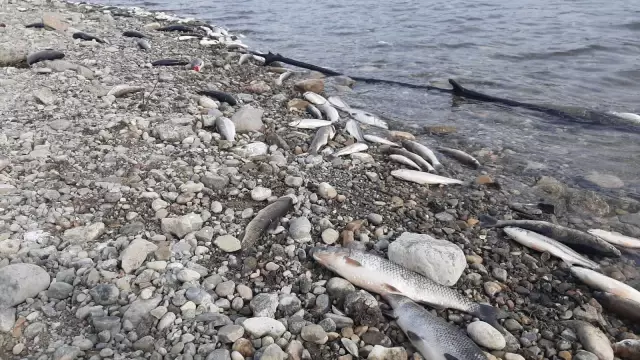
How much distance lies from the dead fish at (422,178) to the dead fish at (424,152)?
53 centimetres

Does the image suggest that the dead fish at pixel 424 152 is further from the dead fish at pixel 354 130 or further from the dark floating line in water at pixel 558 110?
the dark floating line in water at pixel 558 110

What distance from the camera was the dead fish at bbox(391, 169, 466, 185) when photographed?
5.34m

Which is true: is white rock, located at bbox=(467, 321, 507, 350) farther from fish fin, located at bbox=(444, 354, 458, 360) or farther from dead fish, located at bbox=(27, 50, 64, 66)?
dead fish, located at bbox=(27, 50, 64, 66)

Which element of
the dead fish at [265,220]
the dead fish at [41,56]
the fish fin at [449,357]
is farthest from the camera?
the dead fish at [41,56]

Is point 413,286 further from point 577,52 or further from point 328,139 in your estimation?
point 577,52

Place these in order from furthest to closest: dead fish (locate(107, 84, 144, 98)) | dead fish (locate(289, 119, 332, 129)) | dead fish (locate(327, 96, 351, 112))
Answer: dead fish (locate(327, 96, 351, 112))
dead fish (locate(107, 84, 144, 98))
dead fish (locate(289, 119, 332, 129))

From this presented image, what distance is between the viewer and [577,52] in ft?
36.7

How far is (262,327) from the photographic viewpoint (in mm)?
2975

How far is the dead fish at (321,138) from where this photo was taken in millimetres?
5857

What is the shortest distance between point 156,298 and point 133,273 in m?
0.38

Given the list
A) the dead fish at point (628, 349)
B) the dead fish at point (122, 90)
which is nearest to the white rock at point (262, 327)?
the dead fish at point (628, 349)

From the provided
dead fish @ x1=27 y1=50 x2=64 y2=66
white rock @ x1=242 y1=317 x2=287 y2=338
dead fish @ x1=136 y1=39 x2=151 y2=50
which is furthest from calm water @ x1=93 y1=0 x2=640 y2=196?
dead fish @ x1=27 y1=50 x2=64 y2=66

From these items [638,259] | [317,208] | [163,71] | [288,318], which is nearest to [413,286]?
[288,318]

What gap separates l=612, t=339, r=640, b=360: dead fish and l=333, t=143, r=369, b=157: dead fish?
3648 millimetres
